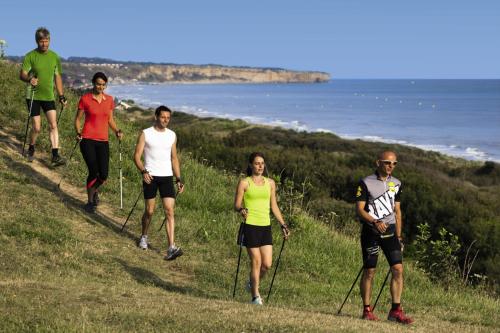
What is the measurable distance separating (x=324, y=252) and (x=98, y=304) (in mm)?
6394

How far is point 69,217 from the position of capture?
1167 centimetres

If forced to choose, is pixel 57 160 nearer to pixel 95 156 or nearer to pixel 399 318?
pixel 95 156

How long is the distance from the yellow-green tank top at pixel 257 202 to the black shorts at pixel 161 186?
2.01 metres

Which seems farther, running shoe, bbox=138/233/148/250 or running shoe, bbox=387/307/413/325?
running shoe, bbox=138/233/148/250

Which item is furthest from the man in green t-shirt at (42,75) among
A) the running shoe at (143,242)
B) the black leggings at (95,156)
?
the running shoe at (143,242)

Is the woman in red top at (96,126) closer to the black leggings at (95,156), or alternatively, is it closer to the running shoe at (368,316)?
the black leggings at (95,156)

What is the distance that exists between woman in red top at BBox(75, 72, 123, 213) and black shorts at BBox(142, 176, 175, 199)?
51.8 inches

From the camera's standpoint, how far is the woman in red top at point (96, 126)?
1098cm

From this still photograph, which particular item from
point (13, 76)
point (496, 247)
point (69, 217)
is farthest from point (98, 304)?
point (13, 76)

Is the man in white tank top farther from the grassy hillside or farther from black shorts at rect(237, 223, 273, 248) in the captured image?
black shorts at rect(237, 223, 273, 248)

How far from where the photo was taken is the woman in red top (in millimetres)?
10977

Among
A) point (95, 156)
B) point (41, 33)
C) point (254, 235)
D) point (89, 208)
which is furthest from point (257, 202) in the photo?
point (41, 33)

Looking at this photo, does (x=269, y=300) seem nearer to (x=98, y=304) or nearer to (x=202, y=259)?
(x=202, y=259)

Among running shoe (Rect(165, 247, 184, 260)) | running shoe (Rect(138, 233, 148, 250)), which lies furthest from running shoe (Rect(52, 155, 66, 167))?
running shoe (Rect(165, 247, 184, 260))
